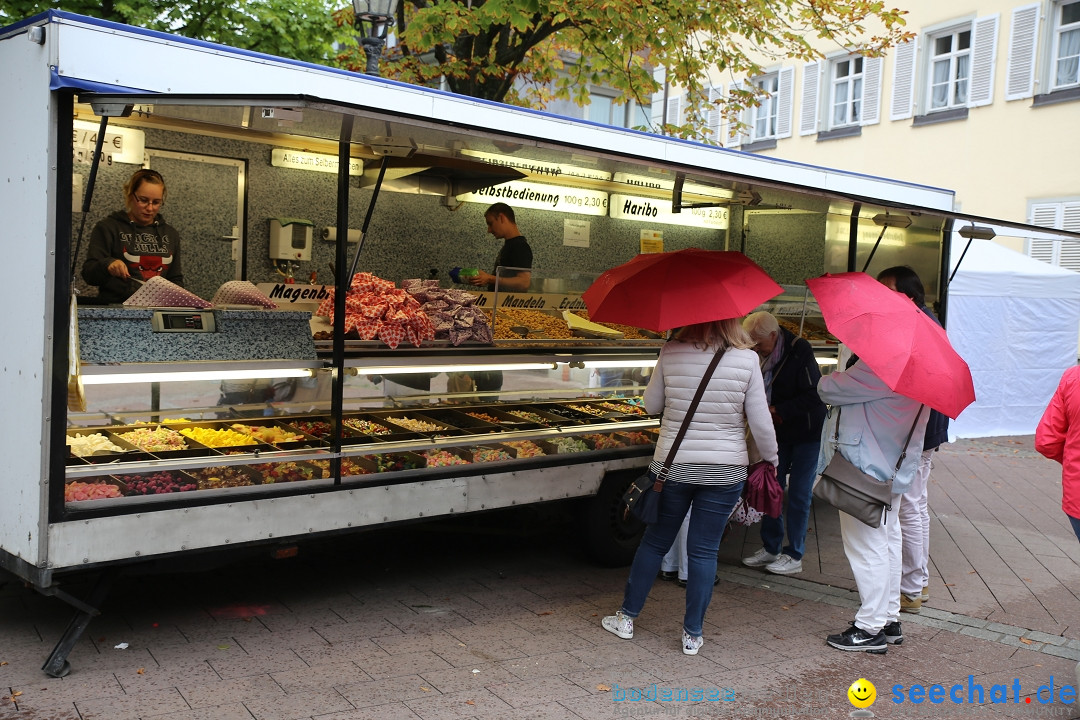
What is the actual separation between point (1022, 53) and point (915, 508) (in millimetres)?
14373

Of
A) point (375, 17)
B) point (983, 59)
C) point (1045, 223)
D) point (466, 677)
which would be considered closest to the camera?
point (466, 677)

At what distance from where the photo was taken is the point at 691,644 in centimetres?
516

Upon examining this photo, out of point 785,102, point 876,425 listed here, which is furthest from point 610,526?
point 785,102

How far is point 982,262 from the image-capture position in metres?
13.6

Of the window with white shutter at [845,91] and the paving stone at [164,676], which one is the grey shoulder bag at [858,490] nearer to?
the paving stone at [164,676]

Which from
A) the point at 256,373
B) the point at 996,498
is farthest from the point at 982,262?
the point at 256,373

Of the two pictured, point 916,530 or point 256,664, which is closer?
point 256,664

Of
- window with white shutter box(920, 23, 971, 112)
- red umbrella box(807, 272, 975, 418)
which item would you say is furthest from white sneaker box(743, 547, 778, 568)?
window with white shutter box(920, 23, 971, 112)

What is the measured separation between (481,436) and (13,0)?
35.4 ft

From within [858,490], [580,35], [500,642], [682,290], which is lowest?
[500,642]

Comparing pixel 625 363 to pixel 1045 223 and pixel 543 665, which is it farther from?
pixel 1045 223

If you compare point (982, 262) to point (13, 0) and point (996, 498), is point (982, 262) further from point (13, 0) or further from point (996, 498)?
point (13, 0)

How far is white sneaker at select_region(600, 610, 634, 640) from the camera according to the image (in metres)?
5.35

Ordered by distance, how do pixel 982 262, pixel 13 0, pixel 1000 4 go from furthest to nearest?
pixel 1000 4
pixel 982 262
pixel 13 0
